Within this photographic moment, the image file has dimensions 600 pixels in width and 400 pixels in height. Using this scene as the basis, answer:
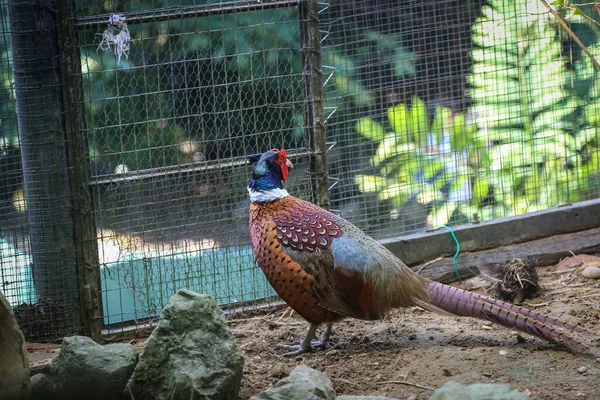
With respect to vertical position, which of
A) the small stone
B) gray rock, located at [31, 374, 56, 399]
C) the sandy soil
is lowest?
the sandy soil

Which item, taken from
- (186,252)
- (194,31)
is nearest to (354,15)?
(194,31)

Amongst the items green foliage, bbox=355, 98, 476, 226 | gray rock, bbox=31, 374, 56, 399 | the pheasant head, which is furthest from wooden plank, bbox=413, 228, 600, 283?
gray rock, bbox=31, 374, 56, 399

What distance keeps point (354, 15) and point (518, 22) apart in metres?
1.43

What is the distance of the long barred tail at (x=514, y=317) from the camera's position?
14.0 feet

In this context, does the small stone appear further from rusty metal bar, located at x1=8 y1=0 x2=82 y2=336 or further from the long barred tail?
rusty metal bar, located at x1=8 y1=0 x2=82 y2=336

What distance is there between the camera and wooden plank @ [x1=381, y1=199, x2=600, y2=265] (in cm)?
601

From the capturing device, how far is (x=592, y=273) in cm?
566

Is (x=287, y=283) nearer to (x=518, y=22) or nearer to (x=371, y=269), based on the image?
(x=371, y=269)

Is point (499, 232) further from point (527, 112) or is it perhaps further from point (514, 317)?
point (514, 317)

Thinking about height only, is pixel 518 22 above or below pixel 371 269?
above

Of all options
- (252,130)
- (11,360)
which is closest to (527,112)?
(252,130)

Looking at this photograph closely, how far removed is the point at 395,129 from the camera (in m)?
6.29

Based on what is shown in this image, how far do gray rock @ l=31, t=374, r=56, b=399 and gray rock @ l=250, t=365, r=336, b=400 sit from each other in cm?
98

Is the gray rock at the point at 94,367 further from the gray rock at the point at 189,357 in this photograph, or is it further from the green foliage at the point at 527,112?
the green foliage at the point at 527,112
